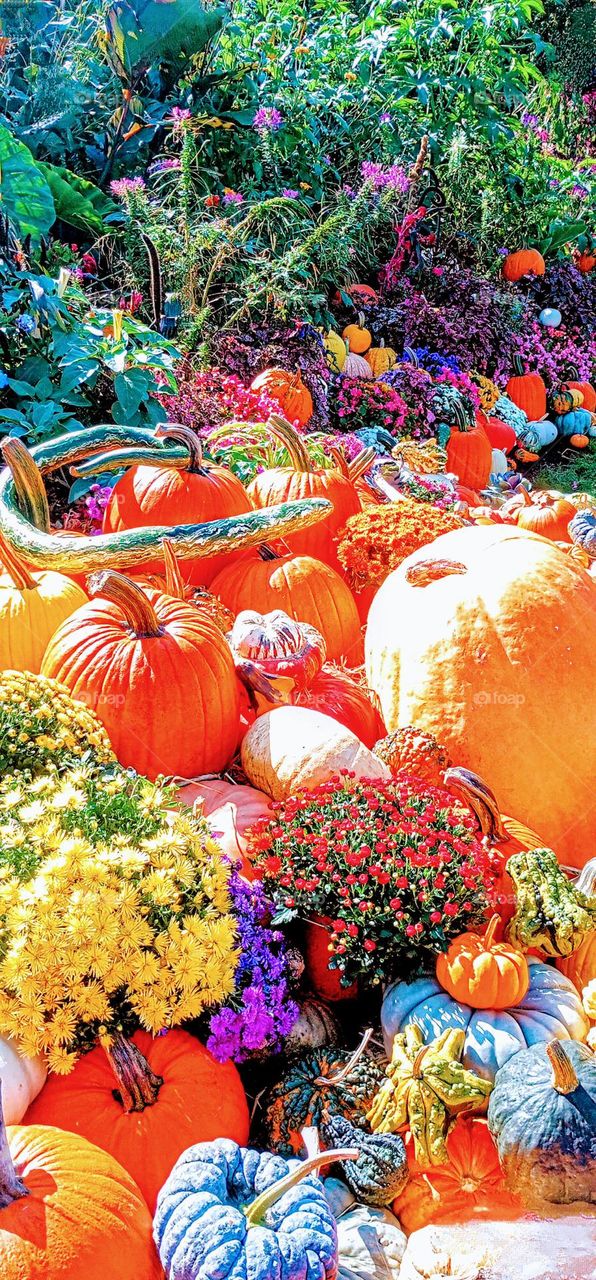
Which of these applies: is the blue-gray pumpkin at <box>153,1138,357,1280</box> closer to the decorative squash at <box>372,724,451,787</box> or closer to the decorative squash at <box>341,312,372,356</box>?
the decorative squash at <box>372,724,451,787</box>

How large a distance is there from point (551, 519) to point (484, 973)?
2991mm

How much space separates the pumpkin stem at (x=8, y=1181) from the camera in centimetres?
157

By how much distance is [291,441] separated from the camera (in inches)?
163

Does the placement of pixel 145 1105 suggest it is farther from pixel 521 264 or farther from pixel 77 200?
pixel 521 264

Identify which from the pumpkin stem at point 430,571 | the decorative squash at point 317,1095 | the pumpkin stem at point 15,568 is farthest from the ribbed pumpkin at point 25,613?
the decorative squash at point 317,1095

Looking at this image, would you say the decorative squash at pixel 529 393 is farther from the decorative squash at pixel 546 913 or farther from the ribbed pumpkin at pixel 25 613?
the decorative squash at pixel 546 913

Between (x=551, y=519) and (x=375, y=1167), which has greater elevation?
(x=375, y=1167)

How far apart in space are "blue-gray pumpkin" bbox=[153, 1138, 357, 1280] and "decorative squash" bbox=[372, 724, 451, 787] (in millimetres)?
1235

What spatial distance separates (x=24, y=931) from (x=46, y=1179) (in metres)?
0.41

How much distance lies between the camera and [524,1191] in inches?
77.2

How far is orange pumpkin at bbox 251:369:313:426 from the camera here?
18.9 feet

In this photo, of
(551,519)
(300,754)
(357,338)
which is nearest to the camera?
(300,754)

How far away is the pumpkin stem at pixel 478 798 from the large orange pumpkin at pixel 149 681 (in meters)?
Result: 0.73

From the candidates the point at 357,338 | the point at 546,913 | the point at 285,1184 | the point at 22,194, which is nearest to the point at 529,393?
the point at 357,338
